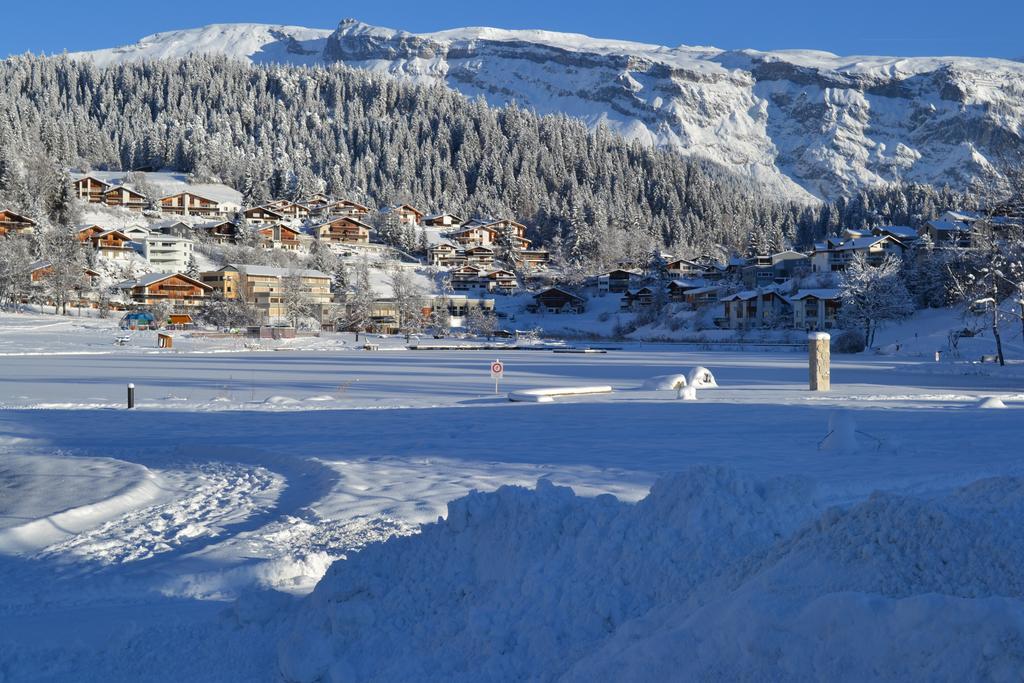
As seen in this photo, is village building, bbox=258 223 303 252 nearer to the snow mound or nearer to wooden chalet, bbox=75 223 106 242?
wooden chalet, bbox=75 223 106 242

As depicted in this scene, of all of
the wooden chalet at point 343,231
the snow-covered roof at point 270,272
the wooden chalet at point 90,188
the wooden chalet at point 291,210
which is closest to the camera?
the snow-covered roof at point 270,272

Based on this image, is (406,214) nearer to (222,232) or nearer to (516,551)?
(222,232)

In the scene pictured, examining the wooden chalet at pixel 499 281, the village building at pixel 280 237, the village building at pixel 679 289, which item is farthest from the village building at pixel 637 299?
the village building at pixel 280 237

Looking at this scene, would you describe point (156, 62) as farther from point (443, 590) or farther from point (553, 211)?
point (443, 590)

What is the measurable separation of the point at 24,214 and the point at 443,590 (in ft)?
341

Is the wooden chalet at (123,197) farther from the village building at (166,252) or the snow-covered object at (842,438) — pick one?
the snow-covered object at (842,438)

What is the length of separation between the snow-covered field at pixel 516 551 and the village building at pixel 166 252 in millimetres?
91800

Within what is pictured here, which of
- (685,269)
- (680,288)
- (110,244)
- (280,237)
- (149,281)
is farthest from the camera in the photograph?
(280,237)

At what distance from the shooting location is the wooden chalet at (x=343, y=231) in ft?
415

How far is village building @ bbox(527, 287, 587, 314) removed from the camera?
10531cm

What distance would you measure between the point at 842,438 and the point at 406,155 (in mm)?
163983

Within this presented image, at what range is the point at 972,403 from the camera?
65.6 ft

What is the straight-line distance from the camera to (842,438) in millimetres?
12656

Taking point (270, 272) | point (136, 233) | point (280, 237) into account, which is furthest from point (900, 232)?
point (136, 233)
